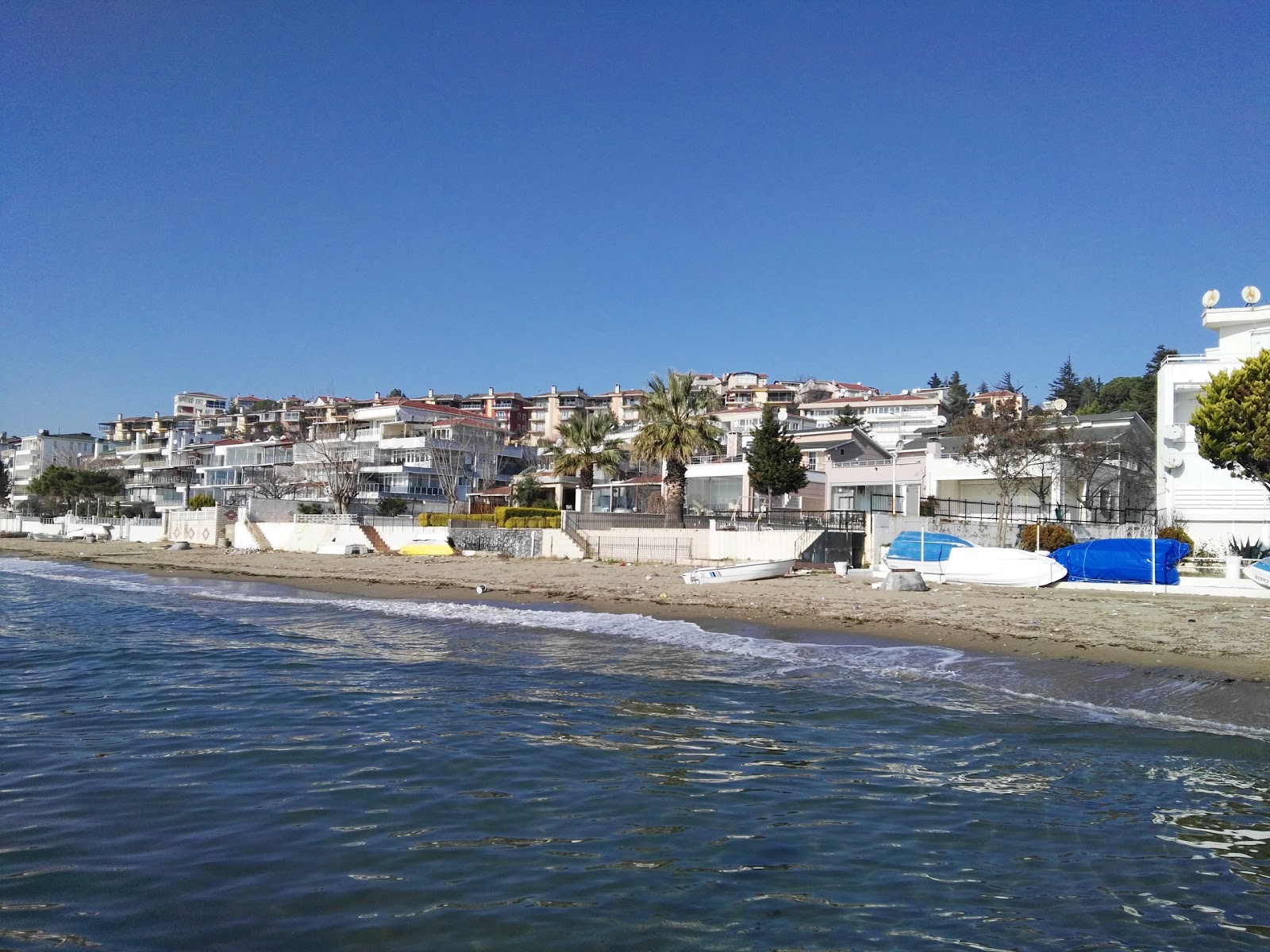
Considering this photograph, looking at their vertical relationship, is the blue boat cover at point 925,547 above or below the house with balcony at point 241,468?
below

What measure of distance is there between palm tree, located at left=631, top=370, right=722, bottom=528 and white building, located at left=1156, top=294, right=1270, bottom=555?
20016 mm

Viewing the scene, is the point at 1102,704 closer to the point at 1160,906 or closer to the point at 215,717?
the point at 1160,906

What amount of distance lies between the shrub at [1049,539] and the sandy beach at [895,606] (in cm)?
802

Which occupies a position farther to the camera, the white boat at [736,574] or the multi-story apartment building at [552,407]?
the multi-story apartment building at [552,407]

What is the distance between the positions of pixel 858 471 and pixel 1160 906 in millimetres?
48263

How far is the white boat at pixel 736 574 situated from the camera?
30.9 metres

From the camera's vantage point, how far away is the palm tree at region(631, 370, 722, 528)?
4453cm

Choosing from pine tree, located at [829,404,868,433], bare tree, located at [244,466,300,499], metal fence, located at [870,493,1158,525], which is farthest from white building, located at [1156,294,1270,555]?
bare tree, located at [244,466,300,499]

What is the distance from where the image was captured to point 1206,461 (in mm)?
40281

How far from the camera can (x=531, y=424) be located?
124m

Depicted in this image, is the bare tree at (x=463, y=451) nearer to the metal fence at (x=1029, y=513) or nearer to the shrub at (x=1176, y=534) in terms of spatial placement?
the metal fence at (x=1029, y=513)

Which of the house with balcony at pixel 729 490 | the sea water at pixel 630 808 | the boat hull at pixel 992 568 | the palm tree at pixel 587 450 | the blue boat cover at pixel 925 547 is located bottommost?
the sea water at pixel 630 808

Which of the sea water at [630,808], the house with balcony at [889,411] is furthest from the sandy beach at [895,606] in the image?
the house with balcony at [889,411]

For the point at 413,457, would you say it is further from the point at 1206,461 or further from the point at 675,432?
the point at 1206,461
